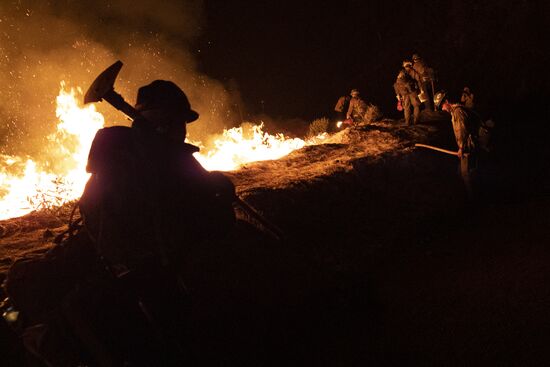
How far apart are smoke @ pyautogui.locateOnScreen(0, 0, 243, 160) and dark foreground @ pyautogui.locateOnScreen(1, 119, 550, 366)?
12.1 metres

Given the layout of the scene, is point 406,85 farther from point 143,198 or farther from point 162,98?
point 143,198

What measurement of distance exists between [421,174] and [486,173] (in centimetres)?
234

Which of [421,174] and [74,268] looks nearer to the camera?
[74,268]

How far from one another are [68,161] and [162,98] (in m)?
7.53

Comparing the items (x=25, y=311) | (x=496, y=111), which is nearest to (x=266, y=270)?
(x=25, y=311)

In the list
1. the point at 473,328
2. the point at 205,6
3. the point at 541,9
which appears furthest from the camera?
the point at 205,6

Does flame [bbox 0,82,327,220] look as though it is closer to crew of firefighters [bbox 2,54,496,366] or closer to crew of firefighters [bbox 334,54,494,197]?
crew of firefighters [bbox 334,54,494,197]

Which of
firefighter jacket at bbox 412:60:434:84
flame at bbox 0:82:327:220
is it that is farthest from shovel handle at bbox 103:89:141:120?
firefighter jacket at bbox 412:60:434:84

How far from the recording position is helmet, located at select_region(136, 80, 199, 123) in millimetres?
1761

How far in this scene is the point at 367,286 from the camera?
4211 mm

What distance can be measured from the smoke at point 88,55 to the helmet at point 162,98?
14.3m

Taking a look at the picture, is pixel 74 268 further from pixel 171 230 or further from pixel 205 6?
pixel 205 6

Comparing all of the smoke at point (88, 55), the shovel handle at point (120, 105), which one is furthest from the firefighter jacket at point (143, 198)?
the smoke at point (88, 55)

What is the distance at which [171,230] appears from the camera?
5.40 ft
